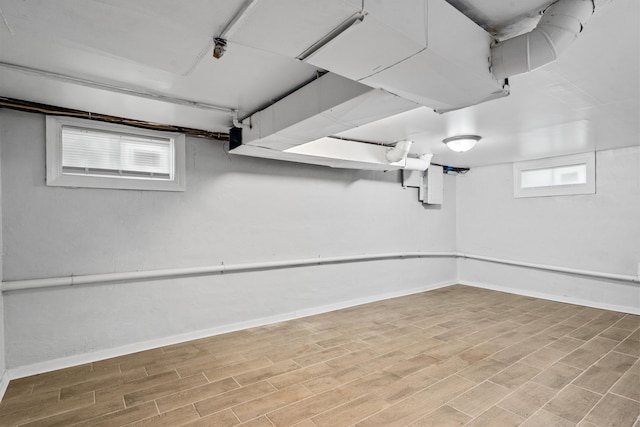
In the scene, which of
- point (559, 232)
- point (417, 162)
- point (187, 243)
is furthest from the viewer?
point (559, 232)

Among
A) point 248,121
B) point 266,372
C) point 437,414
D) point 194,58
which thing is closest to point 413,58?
point 194,58

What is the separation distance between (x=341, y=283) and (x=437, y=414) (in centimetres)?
257

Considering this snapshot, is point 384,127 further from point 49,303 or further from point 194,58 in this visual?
point 49,303

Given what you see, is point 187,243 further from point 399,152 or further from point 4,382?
point 399,152

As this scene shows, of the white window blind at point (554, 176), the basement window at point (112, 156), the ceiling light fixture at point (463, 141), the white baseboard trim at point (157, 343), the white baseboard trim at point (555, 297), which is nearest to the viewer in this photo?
the white baseboard trim at point (157, 343)

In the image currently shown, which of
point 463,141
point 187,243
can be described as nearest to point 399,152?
point 463,141

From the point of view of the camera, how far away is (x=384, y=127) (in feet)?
11.4

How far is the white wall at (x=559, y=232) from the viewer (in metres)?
4.42

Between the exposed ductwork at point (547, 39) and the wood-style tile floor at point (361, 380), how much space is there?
82.8 inches

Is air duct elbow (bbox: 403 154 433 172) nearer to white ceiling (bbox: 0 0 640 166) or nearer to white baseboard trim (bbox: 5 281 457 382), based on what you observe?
white ceiling (bbox: 0 0 640 166)

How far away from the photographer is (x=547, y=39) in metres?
1.42

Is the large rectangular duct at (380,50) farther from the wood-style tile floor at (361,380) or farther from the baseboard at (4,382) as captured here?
the baseboard at (4,382)

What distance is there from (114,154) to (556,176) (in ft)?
20.0

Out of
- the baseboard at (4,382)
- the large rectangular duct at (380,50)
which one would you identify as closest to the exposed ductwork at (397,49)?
the large rectangular duct at (380,50)
